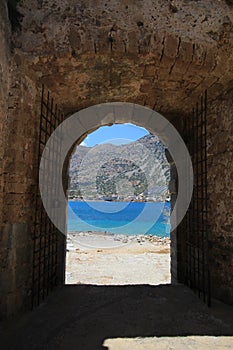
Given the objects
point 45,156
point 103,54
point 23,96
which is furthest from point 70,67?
point 45,156

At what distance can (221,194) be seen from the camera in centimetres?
345

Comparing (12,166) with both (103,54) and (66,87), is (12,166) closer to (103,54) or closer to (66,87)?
(66,87)

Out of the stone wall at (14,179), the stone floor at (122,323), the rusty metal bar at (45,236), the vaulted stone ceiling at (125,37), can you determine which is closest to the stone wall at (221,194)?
the stone floor at (122,323)

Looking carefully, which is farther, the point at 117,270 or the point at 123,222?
the point at 123,222

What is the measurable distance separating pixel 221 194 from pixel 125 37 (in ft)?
7.47

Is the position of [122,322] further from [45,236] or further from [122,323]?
[45,236]

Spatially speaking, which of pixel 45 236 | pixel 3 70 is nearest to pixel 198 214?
pixel 45 236

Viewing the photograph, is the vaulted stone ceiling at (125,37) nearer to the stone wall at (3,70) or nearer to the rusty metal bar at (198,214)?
the stone wall at (3,70)

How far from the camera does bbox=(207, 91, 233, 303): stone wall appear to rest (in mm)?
3277

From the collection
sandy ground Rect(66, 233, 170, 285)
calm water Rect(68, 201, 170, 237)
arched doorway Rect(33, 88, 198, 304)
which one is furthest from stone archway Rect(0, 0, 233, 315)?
calm water Rect(68, 201, 170, 237)

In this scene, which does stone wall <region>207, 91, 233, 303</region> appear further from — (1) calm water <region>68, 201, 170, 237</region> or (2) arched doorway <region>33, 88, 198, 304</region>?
(1) calm water <region>68, 201, 170, 237</region>

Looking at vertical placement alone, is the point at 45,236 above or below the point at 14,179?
below

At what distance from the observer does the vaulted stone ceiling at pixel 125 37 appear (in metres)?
2.81

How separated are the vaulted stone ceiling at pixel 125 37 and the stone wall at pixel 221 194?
0.59 metres
